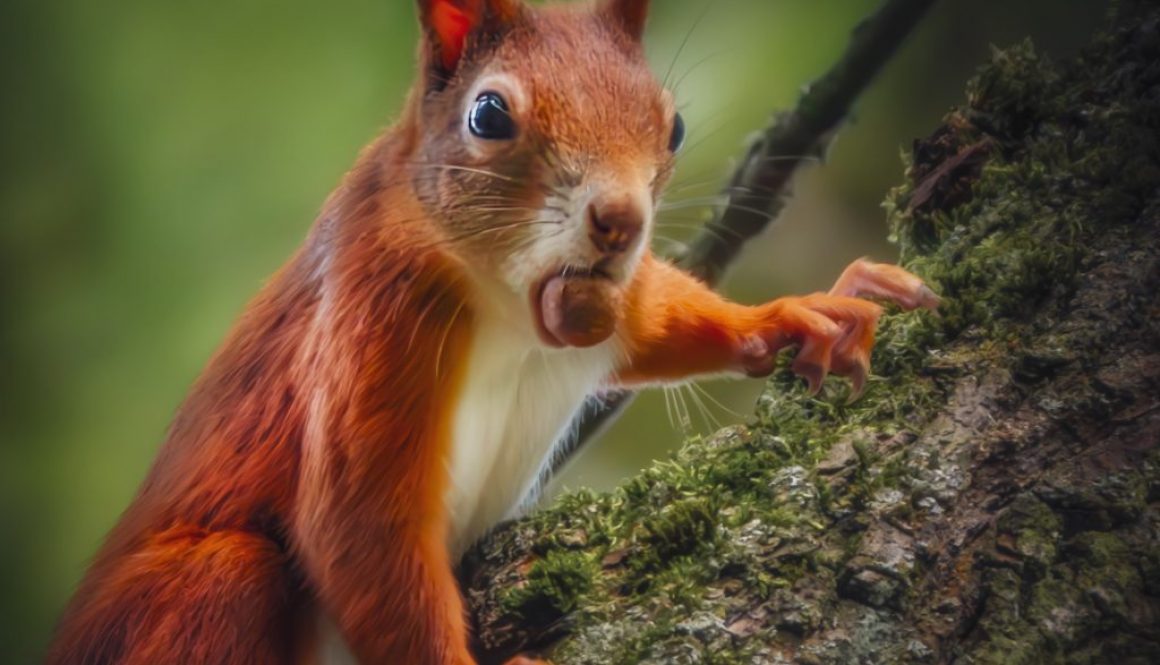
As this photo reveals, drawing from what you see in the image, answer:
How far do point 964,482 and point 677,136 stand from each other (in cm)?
43

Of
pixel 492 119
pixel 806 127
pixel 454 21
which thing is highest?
pixel 806 127

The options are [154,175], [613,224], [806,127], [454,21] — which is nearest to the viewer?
[613,224]

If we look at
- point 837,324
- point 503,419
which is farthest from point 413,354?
point 837,324

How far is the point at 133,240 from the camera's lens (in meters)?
1.22

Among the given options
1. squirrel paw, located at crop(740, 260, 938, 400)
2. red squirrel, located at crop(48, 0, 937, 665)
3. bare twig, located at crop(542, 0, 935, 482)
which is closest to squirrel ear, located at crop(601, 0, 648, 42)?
red squirrel, located at crop(48, 0, 937, 665)

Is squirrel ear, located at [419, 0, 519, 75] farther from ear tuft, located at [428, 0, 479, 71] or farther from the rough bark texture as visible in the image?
the rough bark texture

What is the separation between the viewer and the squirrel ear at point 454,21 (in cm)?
105

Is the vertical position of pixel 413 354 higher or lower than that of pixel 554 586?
higher

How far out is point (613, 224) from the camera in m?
0.93

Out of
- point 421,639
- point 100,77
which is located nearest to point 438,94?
point 100,77

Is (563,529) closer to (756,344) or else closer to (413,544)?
(413,544)

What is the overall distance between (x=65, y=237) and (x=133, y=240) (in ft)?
0.26

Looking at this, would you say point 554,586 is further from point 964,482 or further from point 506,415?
point 964,482

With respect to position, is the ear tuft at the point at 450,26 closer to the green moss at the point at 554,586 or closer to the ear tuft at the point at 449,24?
the ear tuft at the point at 449,24
